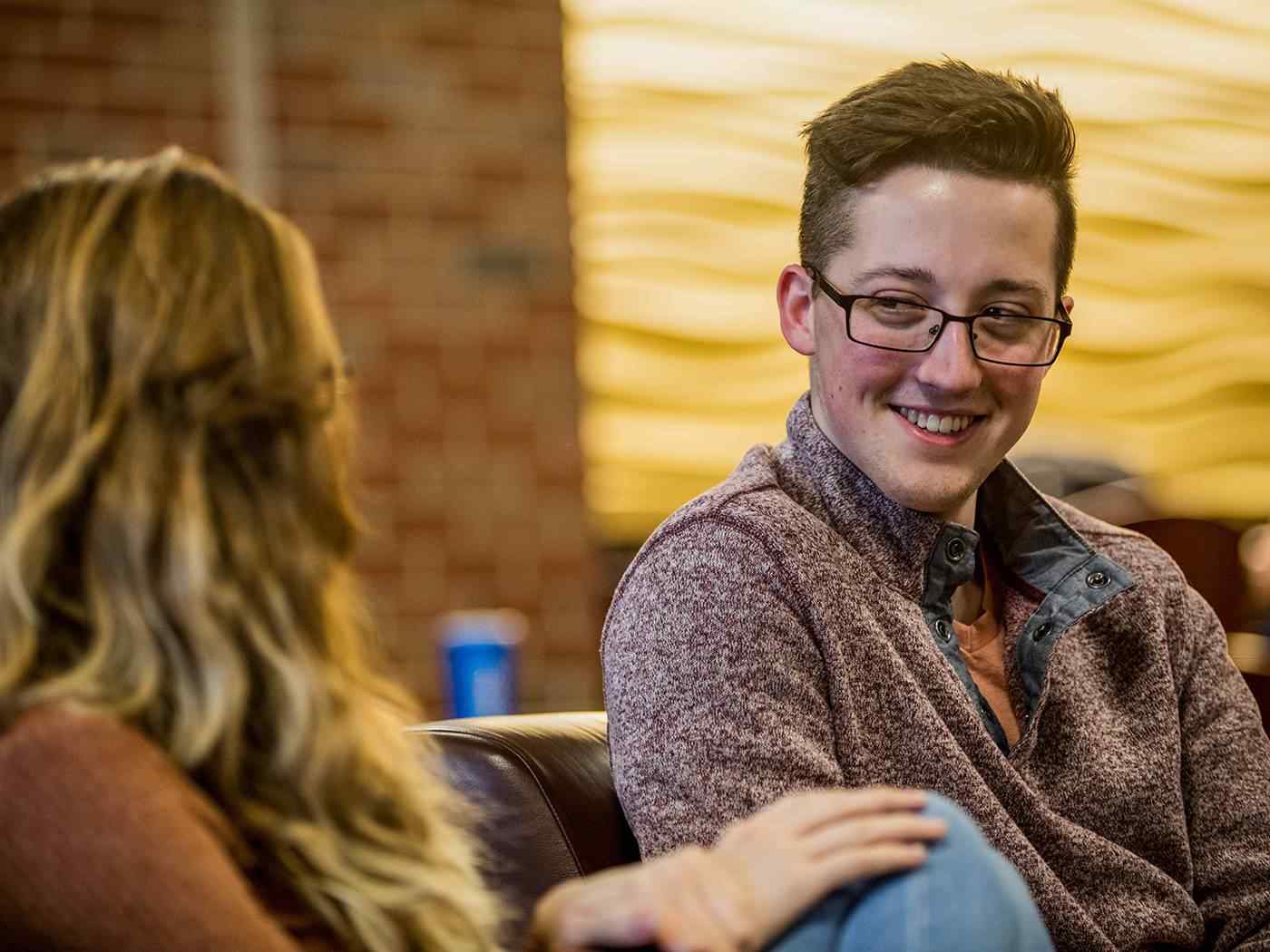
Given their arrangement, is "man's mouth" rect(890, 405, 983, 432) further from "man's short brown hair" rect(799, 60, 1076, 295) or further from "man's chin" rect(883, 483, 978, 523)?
"man's short brown hair" rect(799, 60, 1076, 295)

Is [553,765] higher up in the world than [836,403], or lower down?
lower down

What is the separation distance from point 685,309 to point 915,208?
2.74 m

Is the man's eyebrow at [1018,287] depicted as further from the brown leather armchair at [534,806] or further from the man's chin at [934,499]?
the brown leather armchair at [534,806]

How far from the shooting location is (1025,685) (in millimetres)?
1438

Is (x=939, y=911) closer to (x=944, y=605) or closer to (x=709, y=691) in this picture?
(x=709, y=691)

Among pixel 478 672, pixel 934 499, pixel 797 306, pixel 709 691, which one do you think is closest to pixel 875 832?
pixel 709 691

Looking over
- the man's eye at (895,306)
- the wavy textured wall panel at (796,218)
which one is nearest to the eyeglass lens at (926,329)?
the man's eye at (895,306)

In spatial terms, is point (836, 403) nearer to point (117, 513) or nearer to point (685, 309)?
point (117, 513)

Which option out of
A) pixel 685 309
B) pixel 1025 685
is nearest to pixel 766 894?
pixel 1025 685

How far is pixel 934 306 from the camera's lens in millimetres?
1401

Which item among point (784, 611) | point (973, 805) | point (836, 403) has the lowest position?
point (973, 805)

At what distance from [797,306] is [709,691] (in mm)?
423

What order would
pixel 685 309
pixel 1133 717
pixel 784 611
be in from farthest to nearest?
pixel 685 309, pixel 1133 717, pixel 784 611

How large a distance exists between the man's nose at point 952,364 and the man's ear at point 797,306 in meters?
0.12
